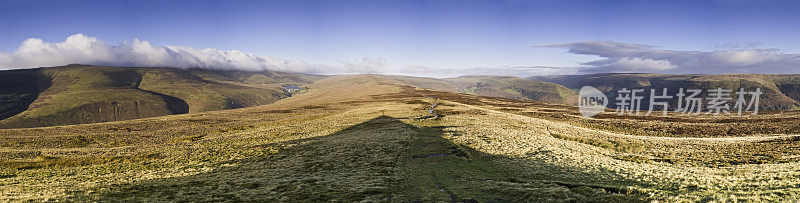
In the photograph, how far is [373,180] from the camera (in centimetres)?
Answer: 2041

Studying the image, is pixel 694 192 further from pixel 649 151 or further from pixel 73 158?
pixel 73 158

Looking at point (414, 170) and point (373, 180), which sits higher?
point (373, 180)

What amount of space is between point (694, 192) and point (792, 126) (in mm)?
52155

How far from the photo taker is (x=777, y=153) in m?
26.3

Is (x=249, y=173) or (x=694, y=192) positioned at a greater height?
(x=694, y=192)

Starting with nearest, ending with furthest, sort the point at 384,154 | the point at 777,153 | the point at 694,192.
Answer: the point at 694,192, the point at 777,153, the point at 384,154

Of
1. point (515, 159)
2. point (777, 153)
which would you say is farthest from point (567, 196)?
point (777, 153)

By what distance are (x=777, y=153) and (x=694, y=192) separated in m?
21.2

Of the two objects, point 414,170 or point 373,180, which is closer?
point 373,180

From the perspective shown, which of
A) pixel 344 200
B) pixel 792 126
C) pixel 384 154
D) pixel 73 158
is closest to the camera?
pixel 344 200

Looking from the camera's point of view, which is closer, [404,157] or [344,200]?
[344,200]

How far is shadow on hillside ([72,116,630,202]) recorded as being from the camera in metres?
17.0

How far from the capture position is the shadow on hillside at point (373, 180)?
16969 mm

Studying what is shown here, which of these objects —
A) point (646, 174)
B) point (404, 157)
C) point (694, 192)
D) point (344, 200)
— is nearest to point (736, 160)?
point (646, 174)
